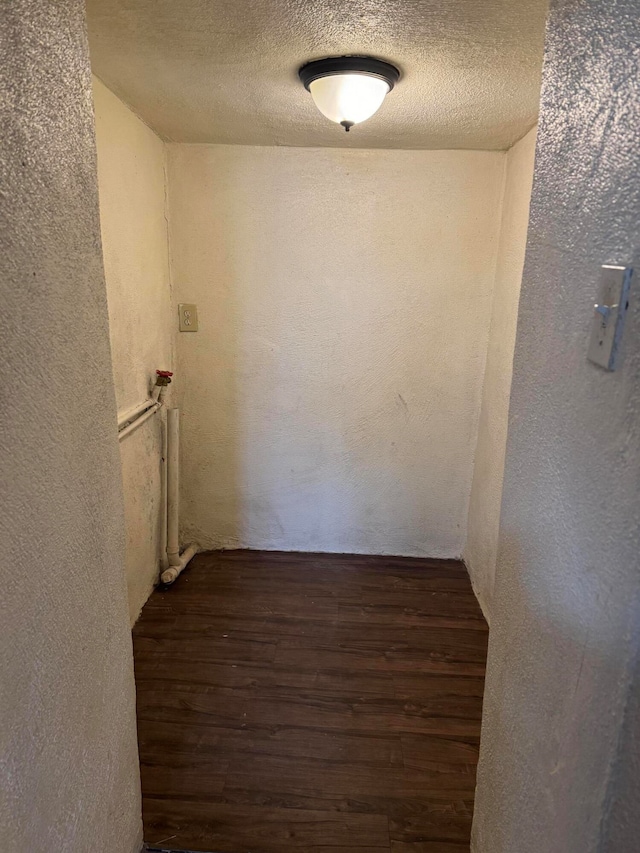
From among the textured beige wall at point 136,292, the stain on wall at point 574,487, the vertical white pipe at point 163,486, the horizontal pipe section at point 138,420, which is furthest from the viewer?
the vertical white pipe at point 163,486

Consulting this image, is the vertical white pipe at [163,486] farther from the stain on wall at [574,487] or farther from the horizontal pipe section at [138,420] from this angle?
the stain on wall at [574,487]

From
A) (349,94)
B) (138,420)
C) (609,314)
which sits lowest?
(138,420)

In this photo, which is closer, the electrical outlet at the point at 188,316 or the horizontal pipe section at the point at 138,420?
the horizontal pipe section at the point at 138,420

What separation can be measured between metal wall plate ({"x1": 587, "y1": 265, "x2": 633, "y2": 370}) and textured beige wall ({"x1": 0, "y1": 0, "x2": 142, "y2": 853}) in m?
0.78

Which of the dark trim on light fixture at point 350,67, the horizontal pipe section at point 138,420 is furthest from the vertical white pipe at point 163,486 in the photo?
the dark trim on light fixture at point 350,67

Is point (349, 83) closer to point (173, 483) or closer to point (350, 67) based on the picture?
point (350, 67)

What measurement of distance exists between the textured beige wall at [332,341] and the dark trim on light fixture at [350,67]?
887 millimetres

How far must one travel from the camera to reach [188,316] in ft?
8.57

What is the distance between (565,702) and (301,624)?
5.31 ft

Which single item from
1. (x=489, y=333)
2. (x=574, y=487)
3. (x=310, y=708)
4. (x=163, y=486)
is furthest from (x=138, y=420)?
(x=574, y=487)

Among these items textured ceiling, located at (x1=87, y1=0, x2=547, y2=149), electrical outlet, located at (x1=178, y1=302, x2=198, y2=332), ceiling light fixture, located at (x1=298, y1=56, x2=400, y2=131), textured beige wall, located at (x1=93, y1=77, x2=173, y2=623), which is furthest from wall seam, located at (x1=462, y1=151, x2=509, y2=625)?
textured beige wall, located at (x1=93, y1=77, x2=173, y2=623)

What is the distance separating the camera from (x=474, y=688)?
197 centimetres

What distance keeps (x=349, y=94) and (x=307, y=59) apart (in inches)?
5.7

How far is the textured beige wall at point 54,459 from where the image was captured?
780mm
